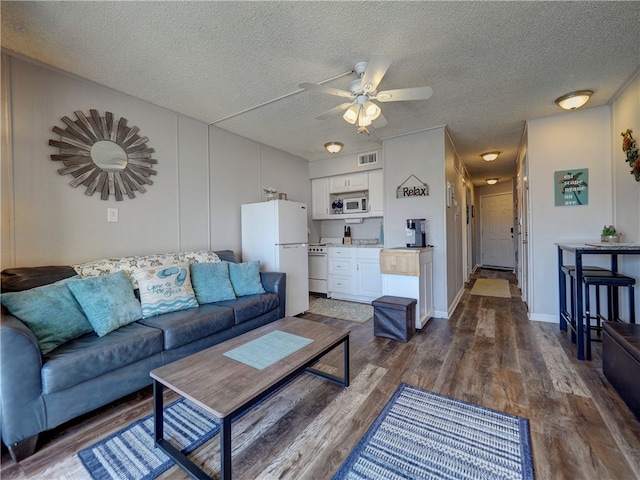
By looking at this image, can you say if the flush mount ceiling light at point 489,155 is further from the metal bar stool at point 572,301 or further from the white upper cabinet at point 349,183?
the metal bar stool at point 572,301

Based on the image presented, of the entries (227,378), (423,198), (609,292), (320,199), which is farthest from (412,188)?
(227,378)

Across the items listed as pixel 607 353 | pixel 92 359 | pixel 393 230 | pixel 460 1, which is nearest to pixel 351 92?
pixel 460 1

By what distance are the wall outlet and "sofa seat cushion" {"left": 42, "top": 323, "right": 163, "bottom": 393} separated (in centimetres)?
114

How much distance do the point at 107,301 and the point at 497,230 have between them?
351 inches

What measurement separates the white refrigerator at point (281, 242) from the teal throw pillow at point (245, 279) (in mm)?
476

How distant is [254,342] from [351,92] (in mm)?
2003

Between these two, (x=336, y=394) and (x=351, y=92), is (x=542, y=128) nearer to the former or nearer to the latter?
(x=351, y=92)

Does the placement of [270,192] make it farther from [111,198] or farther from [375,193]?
[111,198]

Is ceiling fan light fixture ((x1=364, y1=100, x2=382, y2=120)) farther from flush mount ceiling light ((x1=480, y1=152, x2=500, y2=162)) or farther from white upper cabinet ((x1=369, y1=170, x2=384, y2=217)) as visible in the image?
flush mount ceiling light ((x1=480, y1=152, x2=500, y2=162))

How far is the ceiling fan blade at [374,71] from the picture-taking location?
1.75m

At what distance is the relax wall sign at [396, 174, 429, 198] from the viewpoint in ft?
11.9

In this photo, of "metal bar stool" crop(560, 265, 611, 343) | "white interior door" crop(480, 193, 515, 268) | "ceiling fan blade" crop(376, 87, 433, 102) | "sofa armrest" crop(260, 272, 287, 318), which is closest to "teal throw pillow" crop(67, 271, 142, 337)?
"sofa armrest" crop(260, 272, 287, 318)

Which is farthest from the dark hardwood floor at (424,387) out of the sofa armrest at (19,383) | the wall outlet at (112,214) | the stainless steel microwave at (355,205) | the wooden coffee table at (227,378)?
the stainless steel microwave at (355,205)

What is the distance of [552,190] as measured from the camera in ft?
10.7
